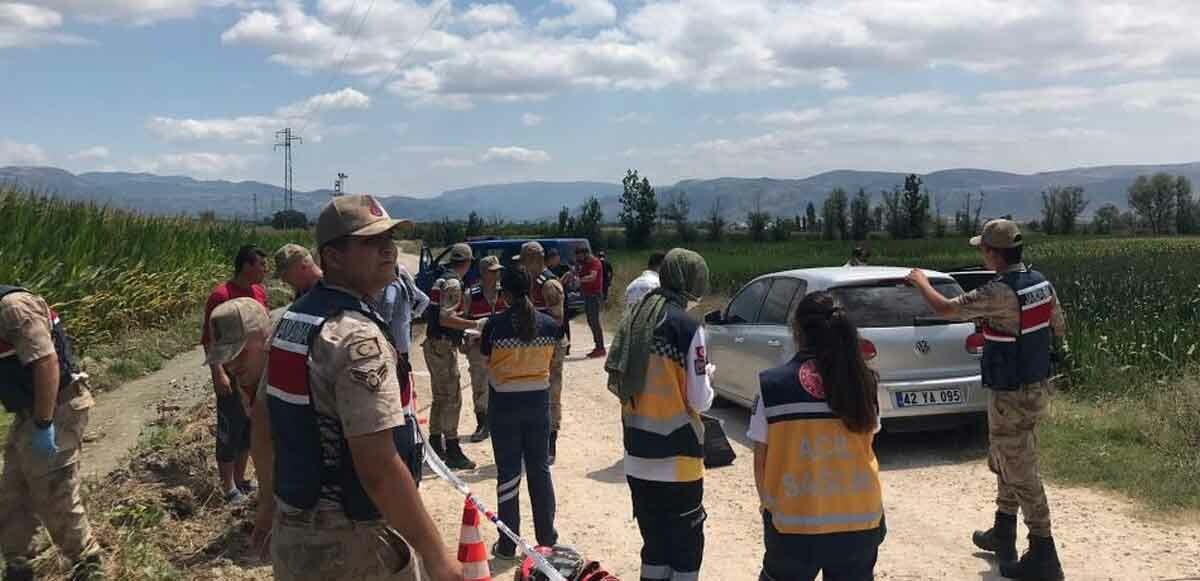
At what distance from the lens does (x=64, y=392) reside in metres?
4.79

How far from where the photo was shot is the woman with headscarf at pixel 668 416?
388 centimetres

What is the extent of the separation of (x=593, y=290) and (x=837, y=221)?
73808 millimetres

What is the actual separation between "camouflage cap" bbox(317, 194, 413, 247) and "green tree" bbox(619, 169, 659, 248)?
53.9 meters

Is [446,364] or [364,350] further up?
[364,350]

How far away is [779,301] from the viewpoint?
827 centimetres

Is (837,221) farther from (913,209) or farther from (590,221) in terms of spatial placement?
(590,221)

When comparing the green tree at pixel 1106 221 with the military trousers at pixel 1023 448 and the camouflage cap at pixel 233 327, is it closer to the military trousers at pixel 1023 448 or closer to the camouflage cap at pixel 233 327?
the military trousers at pixel 1023 448

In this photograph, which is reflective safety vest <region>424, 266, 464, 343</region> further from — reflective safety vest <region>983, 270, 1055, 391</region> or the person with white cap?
the person with white cap

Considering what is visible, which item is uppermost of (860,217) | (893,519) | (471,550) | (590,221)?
(860,217)

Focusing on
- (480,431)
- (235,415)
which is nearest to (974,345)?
(480,431)

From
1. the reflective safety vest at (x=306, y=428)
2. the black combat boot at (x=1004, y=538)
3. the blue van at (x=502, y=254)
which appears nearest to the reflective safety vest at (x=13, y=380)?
the reflective safety vest at (x=306, y=428)

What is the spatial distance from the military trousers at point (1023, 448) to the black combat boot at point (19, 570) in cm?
526

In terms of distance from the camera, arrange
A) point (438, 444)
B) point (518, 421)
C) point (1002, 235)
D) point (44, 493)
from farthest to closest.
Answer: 1. point (438, 444)
2. point (518, 421)
3. point (1002, 235)
4. point (44, 493)

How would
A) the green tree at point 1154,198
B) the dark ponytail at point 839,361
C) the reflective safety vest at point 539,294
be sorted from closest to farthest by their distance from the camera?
1. the dark ponytail at point 839,361
2. the reflective safety vest at point 539,294
3. the green tree at point 1154,198
